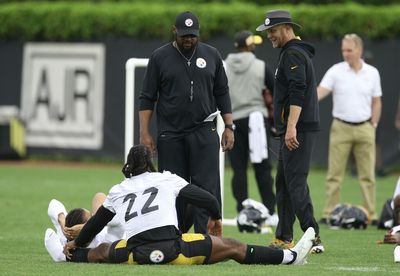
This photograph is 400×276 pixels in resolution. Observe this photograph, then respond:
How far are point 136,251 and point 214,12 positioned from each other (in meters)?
15.5

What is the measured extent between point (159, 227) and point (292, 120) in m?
2.04

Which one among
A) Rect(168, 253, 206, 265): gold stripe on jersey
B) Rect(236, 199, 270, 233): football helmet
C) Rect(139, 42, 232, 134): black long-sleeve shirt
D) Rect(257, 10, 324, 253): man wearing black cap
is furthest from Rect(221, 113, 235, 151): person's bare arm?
Rect(236, 199, 270, 233): football helmet

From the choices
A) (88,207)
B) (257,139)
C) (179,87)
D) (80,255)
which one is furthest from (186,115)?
(88,207)

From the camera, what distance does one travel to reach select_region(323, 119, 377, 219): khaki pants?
14.8m

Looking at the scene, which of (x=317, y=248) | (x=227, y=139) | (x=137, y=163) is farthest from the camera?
(x=317, y=248)

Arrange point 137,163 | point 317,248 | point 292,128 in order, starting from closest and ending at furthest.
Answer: point 137,163 < point 292,128 < point 317,248

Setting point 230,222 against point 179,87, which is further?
point 230,222

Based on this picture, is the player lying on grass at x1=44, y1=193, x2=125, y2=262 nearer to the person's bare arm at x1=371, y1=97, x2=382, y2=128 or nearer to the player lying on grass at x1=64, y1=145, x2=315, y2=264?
the player lying on grass at x1=64, y1=145, x2=315, y2=264

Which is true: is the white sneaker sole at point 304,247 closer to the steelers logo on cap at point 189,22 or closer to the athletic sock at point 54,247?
the athletic sock at point 54,247

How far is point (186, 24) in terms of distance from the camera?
34.9ft

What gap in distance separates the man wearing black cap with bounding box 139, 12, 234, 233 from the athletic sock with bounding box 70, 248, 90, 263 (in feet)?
3.82

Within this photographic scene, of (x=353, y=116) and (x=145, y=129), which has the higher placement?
(x=145, y=129)

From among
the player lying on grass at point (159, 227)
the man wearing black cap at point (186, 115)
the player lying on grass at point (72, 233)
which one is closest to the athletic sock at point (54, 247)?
the player lying on grass at point (72, 233)

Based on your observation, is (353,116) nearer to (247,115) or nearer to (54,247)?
(247,115)
